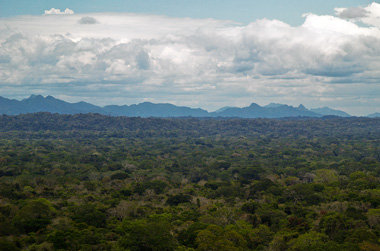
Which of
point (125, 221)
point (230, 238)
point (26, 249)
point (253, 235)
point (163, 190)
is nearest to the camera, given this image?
point (26, 249)

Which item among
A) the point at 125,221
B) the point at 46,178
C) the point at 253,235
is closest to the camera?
the point at 253,235

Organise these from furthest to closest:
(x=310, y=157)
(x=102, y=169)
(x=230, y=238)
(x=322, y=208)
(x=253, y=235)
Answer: (x=310, y=157) → (x=102, y=169) → (x=322, y=208) → (x=253, y=235) → (x=230, y=238)

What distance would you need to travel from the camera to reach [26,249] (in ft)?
160

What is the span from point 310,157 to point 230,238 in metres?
144

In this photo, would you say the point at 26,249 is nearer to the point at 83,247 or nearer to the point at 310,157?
the point at 83,247

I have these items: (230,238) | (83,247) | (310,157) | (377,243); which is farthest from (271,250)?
(310,157)

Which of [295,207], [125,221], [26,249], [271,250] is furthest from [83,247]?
[295,207]

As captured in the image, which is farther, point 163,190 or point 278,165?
point 278,165

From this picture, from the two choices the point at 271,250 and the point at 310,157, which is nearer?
the point at 271,250

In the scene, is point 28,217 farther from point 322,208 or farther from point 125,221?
point 322,208

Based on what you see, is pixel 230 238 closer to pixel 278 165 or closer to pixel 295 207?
pixel 295 207

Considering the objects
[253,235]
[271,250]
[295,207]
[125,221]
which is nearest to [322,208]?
[295,207]

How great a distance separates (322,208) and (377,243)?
2518 centimetres

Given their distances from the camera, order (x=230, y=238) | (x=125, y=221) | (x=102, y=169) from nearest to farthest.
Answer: (x=230, y=238), (x=125, y=221), (x=102, y=169)
